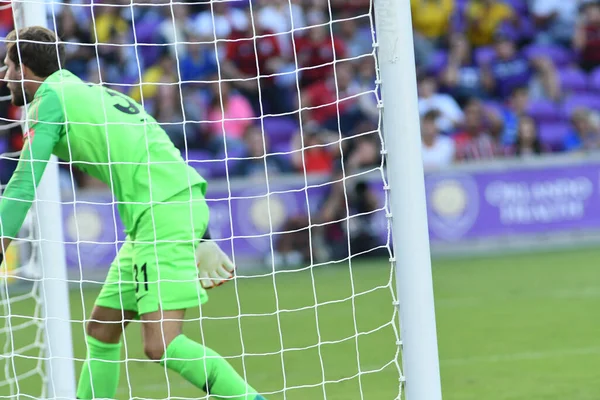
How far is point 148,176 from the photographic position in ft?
14.7

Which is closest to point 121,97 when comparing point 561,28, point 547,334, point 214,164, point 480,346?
point 480,346

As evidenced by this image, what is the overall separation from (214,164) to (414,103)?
862 centimetres

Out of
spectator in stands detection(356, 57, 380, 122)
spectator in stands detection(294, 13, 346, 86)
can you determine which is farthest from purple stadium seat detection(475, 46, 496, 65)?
spectator in stands detection(294, 13, 346, 86)

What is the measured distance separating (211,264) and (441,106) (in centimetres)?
1015

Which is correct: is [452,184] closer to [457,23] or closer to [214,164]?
[214,164]

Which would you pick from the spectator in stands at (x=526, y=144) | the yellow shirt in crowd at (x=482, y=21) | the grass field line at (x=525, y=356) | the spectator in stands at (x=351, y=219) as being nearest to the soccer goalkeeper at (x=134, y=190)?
the grass field line at (x=525, y=356)

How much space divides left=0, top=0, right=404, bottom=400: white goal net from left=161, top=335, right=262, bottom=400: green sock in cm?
201

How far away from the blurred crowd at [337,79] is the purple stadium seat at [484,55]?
0.03 metres

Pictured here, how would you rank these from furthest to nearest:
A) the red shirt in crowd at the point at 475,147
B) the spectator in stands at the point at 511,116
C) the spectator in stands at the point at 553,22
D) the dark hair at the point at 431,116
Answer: the spectator in stands at the point at 553,22
the spectator in stands at the point at 511,116
the red shirt in crowd at the point at 475,147
the dark hair at the point at 431,116

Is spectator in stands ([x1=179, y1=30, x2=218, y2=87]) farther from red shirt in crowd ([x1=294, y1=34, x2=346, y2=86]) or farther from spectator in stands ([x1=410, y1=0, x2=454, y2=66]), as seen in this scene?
spectator in stands ([x1=410, y1=0, x2=454, y2=66])

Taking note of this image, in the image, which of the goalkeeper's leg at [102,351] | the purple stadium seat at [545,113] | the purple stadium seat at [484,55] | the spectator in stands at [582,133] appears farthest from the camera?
the purple stadium seat at [484,55]

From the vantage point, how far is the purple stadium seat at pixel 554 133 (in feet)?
47.0

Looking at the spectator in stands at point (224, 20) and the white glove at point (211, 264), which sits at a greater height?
the spectator in stands at point (224, 20)

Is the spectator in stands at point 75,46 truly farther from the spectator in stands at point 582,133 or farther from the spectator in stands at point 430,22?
the spectator in stands at point 582,133
